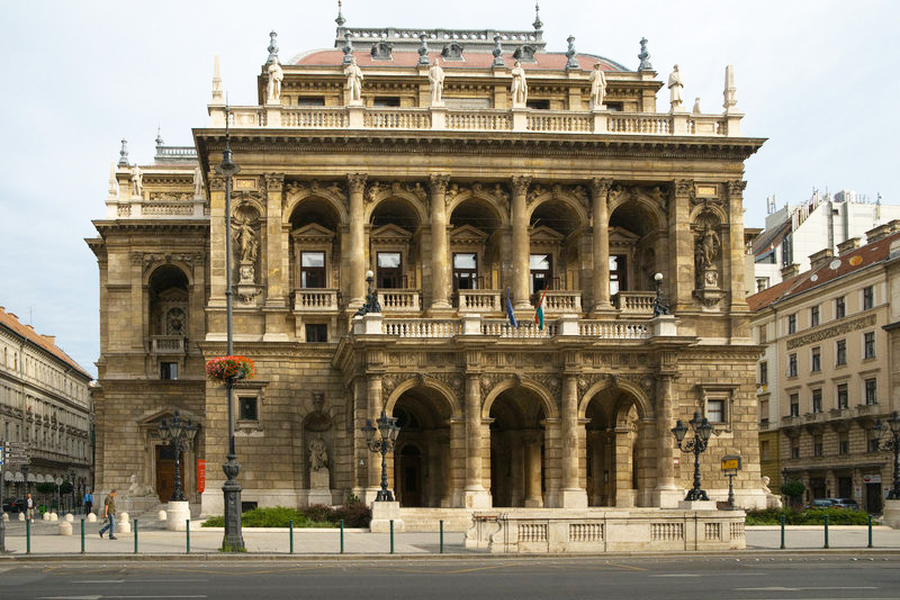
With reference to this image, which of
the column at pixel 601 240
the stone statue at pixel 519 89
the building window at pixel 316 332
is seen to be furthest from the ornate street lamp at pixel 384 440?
the stone statue at pixel 519 89

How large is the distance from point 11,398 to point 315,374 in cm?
5040

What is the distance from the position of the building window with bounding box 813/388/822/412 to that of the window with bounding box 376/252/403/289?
3321 centimetres

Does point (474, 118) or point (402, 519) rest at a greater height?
point (474, 118)

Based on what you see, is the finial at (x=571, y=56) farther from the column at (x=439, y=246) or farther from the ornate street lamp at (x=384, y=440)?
the ornate street lamp at (x=384, y=440)

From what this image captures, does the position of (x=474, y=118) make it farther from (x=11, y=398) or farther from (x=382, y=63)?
(x=11, y=398)

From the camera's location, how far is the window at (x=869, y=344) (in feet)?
233

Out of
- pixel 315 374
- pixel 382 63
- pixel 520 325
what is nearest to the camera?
pixel 520 325

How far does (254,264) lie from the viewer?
54.6m

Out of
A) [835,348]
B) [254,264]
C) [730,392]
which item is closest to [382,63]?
[254,264]

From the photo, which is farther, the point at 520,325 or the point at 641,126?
the point at 641,126

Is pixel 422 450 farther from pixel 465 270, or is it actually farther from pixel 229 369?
pixel 229 369

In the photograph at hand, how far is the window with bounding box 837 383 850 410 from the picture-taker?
73700 mm

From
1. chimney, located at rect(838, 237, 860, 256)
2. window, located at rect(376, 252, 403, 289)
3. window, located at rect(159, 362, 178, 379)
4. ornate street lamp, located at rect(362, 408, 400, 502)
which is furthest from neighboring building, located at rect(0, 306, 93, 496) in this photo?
chimney, located at rect(838, 237, 860, 256)

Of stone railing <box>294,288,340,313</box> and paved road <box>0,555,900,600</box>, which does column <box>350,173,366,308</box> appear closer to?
stone railing <box>294,288,340,313</box>
